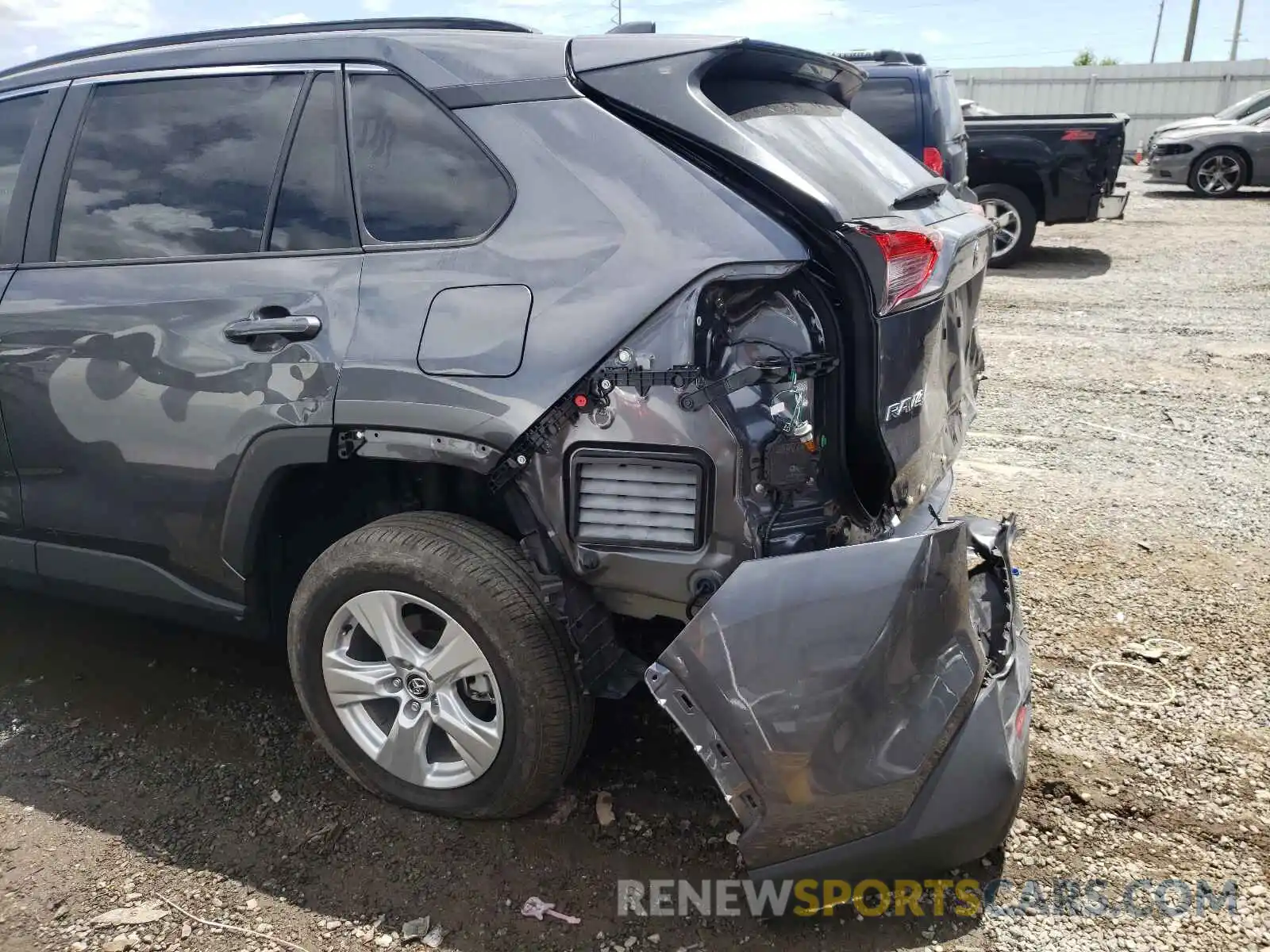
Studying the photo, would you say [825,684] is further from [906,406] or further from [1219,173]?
[1219,173]

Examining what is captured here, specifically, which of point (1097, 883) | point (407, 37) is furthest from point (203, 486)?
point (1097, 883)

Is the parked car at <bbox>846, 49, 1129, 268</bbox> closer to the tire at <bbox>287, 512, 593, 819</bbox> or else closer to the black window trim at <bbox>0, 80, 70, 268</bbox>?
the black window trim at <bbox>0, 80, 70, 268</bbox>

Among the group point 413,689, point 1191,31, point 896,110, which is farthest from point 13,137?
point 1191,31

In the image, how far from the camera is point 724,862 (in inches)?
98.2

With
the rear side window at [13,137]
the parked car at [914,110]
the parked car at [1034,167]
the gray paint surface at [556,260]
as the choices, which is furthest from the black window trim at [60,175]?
the parked car at [1034,167]

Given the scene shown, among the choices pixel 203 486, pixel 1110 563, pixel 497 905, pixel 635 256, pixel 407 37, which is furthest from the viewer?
pixel 1110 563

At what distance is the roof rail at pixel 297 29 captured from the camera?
8.75 ft

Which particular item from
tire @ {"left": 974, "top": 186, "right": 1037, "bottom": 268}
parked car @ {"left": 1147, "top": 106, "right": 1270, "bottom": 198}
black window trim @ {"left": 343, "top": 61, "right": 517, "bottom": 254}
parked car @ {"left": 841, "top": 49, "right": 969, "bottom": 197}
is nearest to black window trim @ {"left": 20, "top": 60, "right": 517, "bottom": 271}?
black window trim @ {"left": 343, "top": 61, "right": 517, "bottom": 254}

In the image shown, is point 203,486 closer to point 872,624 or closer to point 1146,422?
point 872,624

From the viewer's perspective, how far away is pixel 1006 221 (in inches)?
409

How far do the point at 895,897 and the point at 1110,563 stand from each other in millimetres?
2152

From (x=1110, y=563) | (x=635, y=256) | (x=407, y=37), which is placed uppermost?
(x=407, y=37)

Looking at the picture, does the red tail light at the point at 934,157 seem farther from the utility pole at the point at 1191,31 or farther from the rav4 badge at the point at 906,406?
the utility pole at the point at 1191,31

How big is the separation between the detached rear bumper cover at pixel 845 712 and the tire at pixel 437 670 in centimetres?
37
